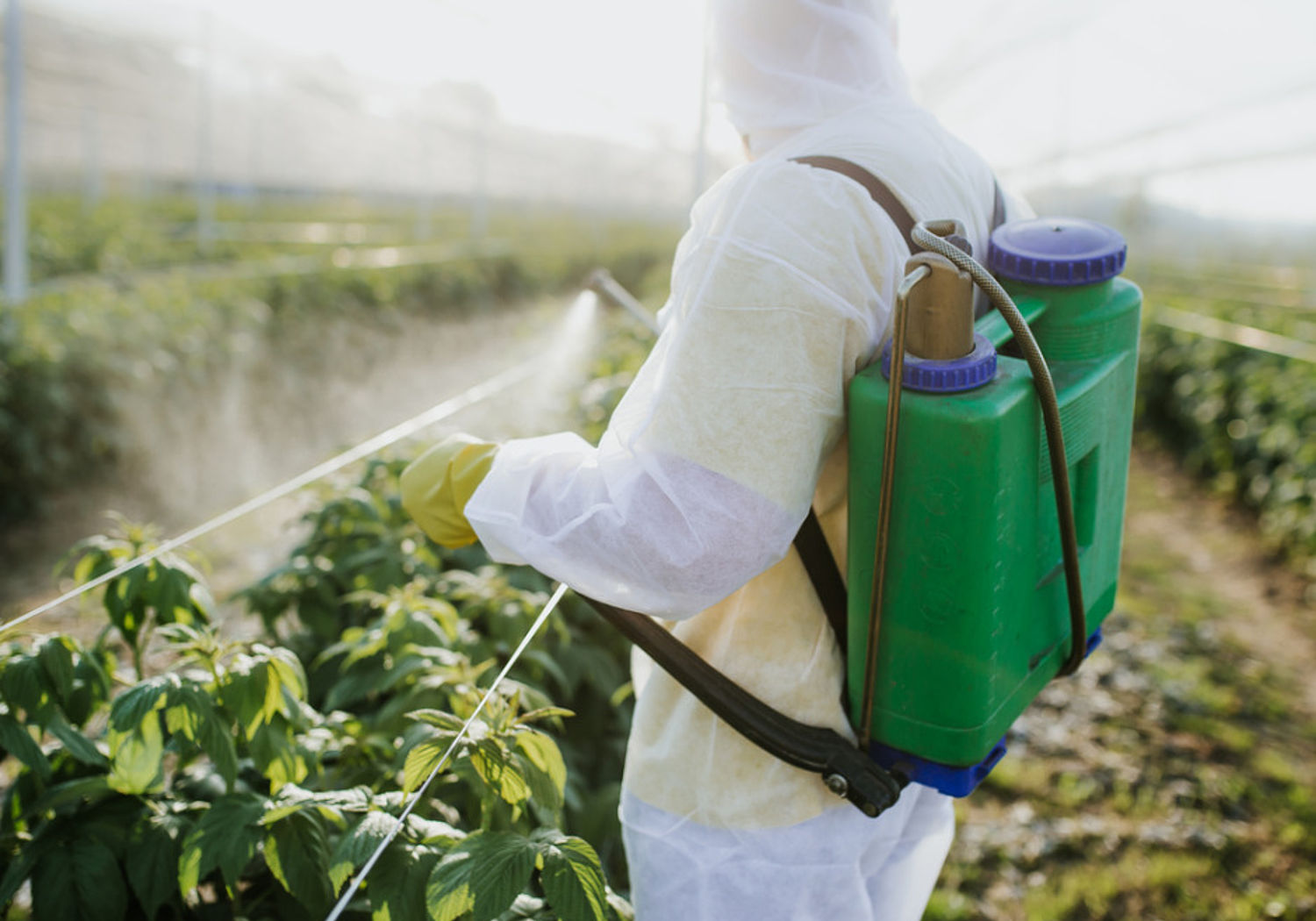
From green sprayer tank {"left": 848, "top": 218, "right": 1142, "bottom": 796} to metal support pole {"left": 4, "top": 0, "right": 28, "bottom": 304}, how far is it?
17.3 ft

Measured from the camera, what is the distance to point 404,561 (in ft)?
7.07

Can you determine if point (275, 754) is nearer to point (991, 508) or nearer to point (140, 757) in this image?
point (140, 757)

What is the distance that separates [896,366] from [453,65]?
12.1m

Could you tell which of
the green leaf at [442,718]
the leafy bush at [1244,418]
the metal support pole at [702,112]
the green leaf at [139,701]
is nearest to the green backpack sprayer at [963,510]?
the green leaf at [442,718]

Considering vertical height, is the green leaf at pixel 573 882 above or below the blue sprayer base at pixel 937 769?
below

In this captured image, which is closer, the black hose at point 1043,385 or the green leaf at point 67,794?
the black hose at point 1043,385

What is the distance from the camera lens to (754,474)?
1.12 meters

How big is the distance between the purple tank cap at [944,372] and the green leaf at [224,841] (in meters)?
0.93

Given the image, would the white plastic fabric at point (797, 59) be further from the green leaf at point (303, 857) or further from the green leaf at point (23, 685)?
the green leaf at point (23, 685)

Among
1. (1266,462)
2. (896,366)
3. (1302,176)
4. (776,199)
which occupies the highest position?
(1302,176)

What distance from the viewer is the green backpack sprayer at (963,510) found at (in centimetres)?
111

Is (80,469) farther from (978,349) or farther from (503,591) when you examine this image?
(978,349)

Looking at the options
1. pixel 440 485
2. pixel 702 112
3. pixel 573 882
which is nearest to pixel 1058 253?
pixel 440 485

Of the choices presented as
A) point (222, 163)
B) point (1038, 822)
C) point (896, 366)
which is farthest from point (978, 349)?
point (222, 163)
